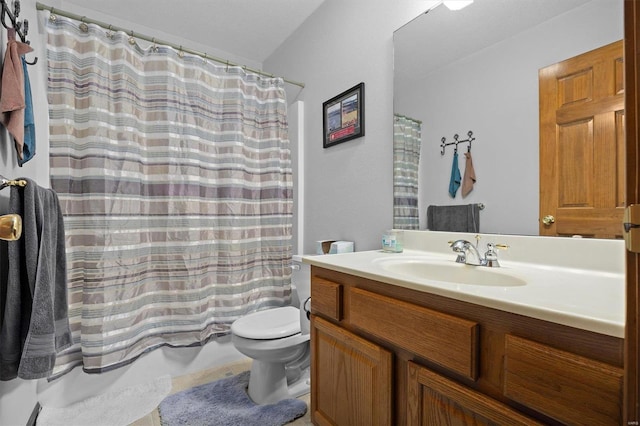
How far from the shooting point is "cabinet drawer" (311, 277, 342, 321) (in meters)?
1.17

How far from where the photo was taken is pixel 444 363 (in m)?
0.79

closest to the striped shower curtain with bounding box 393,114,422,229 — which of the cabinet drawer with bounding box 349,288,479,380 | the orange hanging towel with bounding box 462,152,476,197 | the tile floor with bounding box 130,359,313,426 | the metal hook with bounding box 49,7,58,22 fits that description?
the orange hanging towel with bounding box 462,152,476,197

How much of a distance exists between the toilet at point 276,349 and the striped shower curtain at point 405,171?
67cm

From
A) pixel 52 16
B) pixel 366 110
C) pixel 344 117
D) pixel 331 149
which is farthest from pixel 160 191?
pixel 366 110

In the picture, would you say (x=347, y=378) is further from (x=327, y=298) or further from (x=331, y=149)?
(x=331, y=149)

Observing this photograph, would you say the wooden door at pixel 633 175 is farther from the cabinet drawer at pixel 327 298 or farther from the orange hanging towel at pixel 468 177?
the orange hanging towel at pixel 468 177

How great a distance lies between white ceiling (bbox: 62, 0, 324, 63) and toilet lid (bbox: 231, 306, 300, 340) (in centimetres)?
212

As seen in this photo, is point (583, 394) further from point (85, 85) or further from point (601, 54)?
point (85, 85)

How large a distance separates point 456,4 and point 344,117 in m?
0.82

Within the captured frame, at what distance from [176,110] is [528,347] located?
208 centimetres

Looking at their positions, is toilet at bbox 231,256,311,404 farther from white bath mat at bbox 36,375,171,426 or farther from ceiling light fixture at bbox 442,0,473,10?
ceiling light fixture at bbox 442,0,473,10

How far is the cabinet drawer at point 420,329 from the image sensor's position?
2.44 feet

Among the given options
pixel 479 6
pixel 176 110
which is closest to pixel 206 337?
pixel 176 110

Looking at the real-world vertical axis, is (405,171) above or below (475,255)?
above
